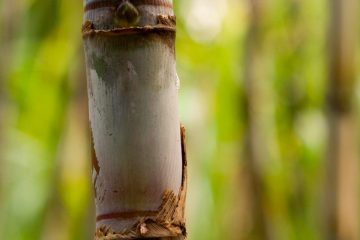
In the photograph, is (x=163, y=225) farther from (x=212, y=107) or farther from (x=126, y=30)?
(x=212, y=107)

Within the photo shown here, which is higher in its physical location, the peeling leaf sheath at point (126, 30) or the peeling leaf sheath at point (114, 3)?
the peeling leaf sheath at point (114, 3)

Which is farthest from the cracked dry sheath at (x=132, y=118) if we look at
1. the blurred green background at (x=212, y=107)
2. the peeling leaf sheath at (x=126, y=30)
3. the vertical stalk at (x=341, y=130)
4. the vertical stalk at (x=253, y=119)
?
the blurred green background at (x=212, y=107)

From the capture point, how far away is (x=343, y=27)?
15.6 feet

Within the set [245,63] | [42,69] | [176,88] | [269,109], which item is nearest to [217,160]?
[269,109]

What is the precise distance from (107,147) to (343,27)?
140 inches

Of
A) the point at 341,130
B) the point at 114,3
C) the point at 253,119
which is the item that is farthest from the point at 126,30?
the point at 253,119

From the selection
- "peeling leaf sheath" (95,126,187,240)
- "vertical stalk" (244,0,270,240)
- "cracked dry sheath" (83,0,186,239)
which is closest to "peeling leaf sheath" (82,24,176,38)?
"cracked dry sheath" (83,0,186,239)

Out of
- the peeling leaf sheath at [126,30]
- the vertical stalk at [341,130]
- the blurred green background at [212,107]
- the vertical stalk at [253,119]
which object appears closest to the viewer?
the peeling leaf sheath at [126,30]

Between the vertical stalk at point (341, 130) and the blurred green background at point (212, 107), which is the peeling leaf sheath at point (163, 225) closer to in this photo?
the vertical stalk at point (341, 130)

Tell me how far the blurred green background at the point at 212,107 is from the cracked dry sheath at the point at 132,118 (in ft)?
18.3

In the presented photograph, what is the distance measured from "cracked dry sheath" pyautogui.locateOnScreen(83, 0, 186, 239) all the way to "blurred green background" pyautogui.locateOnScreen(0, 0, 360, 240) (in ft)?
18.3

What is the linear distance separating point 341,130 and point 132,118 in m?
3.44

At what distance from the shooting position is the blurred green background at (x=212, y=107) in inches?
307

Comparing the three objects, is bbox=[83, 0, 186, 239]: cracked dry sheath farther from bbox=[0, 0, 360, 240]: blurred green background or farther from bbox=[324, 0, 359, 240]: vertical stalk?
bbox=[0, 0, 360, 240]: blurred green background
